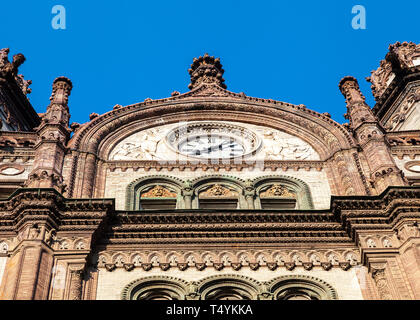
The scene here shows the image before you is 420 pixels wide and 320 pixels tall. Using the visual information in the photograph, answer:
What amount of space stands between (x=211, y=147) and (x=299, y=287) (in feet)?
25.0

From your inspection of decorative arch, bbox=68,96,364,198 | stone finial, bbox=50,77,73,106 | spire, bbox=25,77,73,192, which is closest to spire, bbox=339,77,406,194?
decorative arch, bbox=68,96,364,198

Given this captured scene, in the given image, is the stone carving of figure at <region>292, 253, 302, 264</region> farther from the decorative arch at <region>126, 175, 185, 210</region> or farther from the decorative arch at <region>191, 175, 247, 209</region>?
the decorative arch at <region>126, 175, 185, 210</region>

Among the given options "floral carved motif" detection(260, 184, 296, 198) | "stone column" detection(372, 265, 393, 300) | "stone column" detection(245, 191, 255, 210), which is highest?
"floral carved motif" detection(260, 184, 296, 198)

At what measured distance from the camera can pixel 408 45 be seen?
34031mm

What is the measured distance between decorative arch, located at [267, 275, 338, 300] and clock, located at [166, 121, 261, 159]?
20.7ft

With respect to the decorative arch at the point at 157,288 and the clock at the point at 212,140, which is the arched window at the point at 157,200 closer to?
the clock at the point at 212,140

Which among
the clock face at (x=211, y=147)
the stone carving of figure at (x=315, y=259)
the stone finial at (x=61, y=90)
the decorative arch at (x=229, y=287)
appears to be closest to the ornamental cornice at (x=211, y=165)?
the clock face at (x=211, y=147)

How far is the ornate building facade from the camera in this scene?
18500 mm

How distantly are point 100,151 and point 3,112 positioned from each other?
7881mm

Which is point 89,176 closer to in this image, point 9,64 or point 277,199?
point 277,199

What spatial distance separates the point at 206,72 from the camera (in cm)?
2927

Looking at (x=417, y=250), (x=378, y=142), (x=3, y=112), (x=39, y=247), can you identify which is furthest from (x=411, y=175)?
(x=3, y=112)

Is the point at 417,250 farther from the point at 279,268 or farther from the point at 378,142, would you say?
the point at 378,142

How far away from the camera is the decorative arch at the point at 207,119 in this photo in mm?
24156
